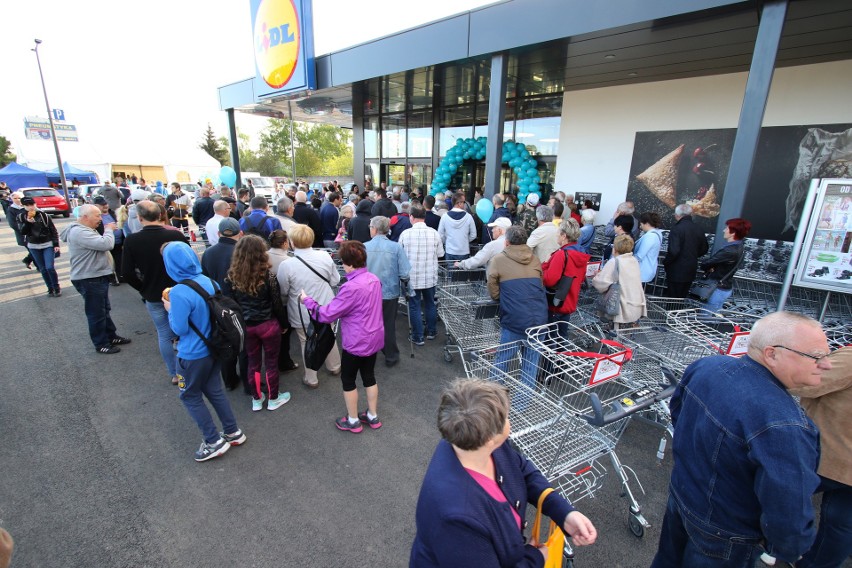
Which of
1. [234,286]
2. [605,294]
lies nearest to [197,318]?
[234,286]

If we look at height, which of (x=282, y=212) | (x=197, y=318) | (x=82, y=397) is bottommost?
(x=82, y=397)

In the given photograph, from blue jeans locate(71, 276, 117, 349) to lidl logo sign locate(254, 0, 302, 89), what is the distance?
26.6 feet

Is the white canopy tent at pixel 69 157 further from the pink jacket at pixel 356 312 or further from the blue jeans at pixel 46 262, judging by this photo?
the pink jacket at pixel 356 312

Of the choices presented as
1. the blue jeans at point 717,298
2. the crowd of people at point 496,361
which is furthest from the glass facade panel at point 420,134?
the blue jeans at point 717,298

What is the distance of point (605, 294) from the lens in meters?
4.48

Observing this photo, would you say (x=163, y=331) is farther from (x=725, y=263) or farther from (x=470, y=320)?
(x=725, y=263)

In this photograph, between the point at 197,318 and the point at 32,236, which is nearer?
the point at 197,318

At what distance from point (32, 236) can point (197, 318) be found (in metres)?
6.94

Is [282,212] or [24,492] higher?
[282,212]

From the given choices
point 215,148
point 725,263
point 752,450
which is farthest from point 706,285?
point 215,148

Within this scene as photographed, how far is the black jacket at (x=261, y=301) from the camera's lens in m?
3.86

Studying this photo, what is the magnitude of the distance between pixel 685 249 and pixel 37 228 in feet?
36.8

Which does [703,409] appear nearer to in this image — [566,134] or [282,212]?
[282,212]

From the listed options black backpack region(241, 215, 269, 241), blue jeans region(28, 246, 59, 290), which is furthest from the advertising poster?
blue jeans region(28, 246, 59, 290)
